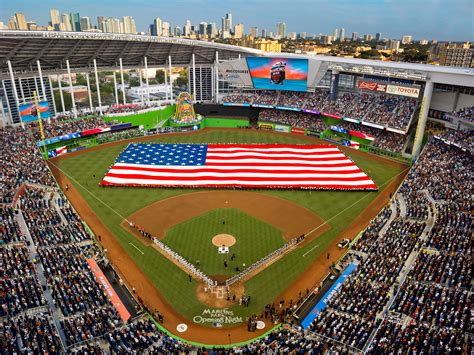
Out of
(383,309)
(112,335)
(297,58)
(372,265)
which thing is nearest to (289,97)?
(297,58)

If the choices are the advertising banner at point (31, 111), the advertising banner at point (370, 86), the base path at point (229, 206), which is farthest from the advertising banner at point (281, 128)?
the advertising banner at point (31, 111)

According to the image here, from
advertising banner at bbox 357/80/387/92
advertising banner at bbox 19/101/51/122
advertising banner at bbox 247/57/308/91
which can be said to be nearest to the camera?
advertising banner at bbox 19/101/51/122

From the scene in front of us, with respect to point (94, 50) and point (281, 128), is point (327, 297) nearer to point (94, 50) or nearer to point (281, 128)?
point (281, 128)

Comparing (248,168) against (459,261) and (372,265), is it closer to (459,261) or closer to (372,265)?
(372,265)

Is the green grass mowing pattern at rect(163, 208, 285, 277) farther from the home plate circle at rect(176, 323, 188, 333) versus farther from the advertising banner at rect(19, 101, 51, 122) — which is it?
the advertising banner at rect(19, 101, 51, 122)

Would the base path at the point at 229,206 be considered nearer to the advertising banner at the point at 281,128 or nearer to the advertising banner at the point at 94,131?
the advertising banner at the point at 94,131

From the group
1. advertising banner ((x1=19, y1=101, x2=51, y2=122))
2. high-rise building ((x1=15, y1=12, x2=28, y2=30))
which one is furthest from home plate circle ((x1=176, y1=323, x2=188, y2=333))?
high-rise building ((x1=15, y1=12, x2=28, y2=30))
